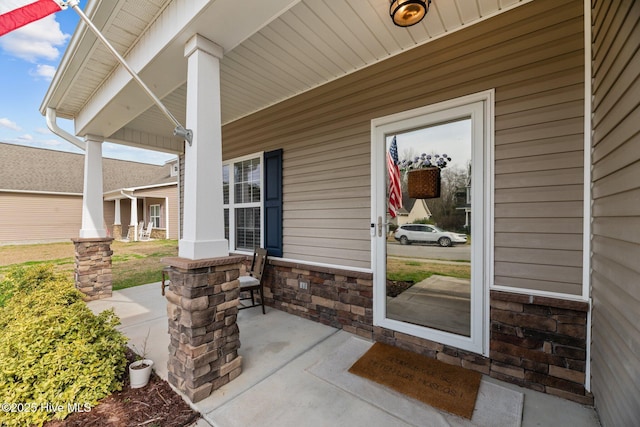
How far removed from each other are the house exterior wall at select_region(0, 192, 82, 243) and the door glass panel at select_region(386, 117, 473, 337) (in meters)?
15.7

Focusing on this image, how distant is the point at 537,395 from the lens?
1915 millimetres

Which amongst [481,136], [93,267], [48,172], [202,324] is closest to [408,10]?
[481,136]

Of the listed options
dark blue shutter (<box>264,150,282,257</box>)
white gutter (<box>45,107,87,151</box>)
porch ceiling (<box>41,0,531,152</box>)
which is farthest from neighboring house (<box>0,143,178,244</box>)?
dark blue shutter (<box>264,150,282,257</box>)

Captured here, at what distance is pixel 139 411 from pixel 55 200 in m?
15.5

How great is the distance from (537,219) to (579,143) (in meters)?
0.58

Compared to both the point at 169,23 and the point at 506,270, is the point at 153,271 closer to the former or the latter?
the point at 169,23

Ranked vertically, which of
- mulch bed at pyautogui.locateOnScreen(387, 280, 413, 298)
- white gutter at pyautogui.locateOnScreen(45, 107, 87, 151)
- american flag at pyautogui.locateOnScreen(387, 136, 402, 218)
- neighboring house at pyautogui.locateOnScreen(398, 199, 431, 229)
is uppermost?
white gutter at pyautogui.locateOnScreen(45, 107, 87, 151)

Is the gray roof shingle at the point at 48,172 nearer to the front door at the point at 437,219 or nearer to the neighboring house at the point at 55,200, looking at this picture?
the neighboring house at the point at 55,200

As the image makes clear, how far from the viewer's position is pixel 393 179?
2.96 metres

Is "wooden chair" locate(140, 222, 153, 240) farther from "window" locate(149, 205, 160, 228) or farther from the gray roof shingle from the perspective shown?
the gray roof shingle

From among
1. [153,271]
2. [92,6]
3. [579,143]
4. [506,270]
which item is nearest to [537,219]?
[506,270]

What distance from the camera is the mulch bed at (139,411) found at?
5.43ft

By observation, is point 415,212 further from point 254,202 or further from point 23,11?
point 23,11

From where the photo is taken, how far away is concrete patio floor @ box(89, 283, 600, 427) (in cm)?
169
